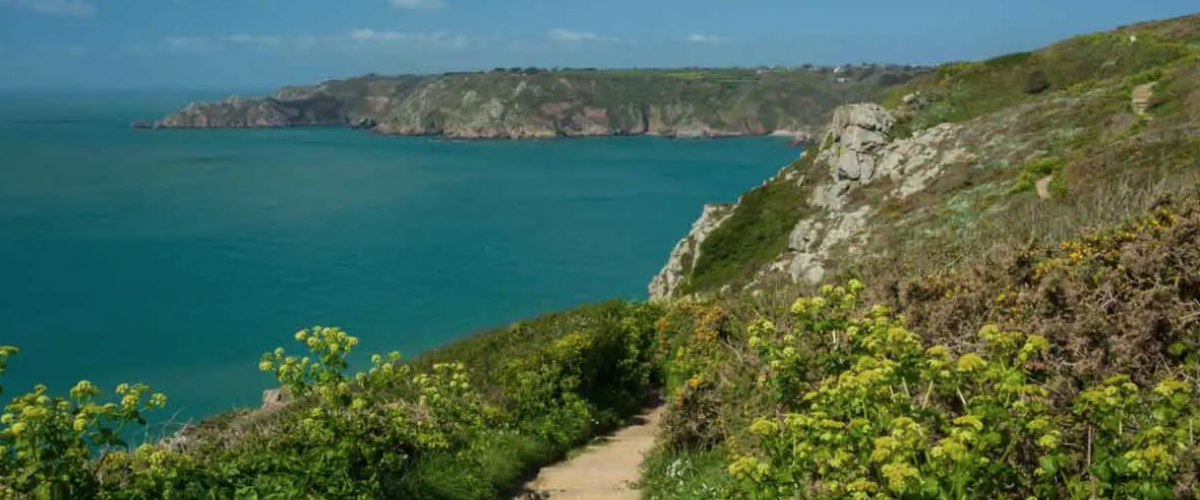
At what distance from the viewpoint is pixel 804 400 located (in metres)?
4.81

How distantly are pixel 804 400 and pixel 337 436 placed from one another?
3.72m

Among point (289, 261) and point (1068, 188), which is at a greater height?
point (1068, 188)

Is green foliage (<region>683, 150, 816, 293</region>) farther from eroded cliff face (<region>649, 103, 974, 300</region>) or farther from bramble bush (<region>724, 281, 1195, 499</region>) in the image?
bramble bush (<region>724, 281, 1195, 499</region>)

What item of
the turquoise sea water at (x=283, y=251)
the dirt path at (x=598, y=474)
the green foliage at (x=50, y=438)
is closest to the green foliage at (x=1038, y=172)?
the dirt path at (x=598, y=474)

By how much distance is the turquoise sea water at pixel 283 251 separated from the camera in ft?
167

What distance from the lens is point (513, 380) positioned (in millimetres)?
10242

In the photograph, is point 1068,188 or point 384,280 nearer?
point 1068,188

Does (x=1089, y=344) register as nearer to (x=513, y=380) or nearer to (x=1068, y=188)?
(x=513, y=380)

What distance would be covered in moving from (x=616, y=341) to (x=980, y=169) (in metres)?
17.1

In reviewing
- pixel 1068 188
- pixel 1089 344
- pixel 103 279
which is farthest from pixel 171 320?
pixel 1089 344

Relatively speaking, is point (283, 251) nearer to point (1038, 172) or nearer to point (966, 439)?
point (1038, 172)

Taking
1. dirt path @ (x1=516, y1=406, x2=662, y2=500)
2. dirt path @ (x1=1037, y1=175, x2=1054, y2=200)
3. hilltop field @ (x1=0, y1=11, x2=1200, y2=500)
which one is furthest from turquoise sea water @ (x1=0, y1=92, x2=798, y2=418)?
dirt path @ (x1=1037, y1=175, x2=1054, y2=200)

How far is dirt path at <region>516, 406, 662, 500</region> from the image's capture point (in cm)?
795

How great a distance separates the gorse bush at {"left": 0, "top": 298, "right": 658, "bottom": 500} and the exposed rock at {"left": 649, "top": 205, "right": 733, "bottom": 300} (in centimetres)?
2478
